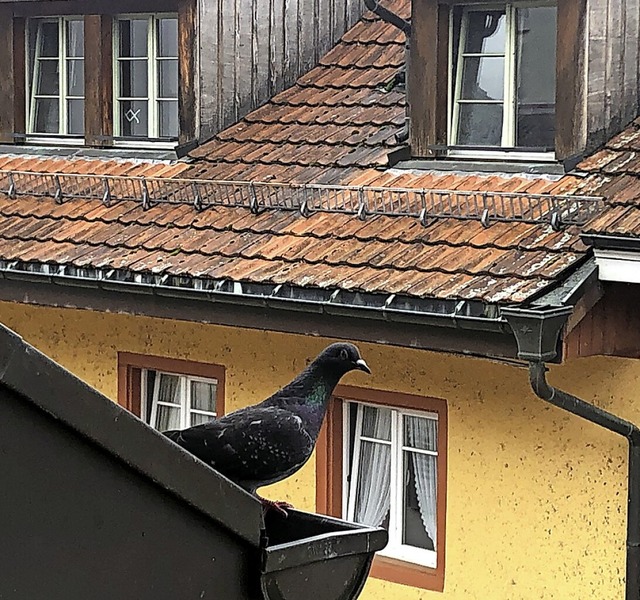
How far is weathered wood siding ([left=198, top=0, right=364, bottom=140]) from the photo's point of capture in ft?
29.1

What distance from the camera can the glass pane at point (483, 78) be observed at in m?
7.49

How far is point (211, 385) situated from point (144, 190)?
3.77 feet

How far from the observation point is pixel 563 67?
7.12 m

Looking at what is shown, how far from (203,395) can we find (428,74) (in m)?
2.29

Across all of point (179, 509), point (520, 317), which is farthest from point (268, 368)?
point (179, 509)

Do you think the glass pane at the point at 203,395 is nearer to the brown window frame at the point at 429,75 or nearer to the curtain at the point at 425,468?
the curtain at the point at 425,468

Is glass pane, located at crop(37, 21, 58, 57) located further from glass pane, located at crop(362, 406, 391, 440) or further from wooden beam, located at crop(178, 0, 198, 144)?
glass pane, located at crop(362, 406, 391, 440)

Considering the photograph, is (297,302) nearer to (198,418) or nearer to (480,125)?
(480,125)

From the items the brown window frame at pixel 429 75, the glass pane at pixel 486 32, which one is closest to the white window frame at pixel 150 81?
the brown window frame at pixel 429 75

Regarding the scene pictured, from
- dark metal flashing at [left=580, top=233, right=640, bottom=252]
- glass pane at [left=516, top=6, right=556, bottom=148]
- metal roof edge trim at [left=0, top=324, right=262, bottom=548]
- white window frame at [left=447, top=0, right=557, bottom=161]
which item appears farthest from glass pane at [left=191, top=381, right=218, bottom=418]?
metal roof edge trim at [left=0, top=324, right=262, bottom=548]

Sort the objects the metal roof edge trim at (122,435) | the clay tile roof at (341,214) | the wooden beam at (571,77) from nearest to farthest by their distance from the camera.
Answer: the metal roof edge trim at (122,435)
the clay tile roof at (341,214)
the wooden beam at (571,77)

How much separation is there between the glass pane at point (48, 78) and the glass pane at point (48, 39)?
2.3 inches

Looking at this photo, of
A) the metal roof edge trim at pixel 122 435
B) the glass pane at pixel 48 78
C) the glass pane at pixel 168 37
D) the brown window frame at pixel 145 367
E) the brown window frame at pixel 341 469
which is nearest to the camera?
the metal roof edge trim at pixel 122 435

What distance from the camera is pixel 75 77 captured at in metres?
9.52
